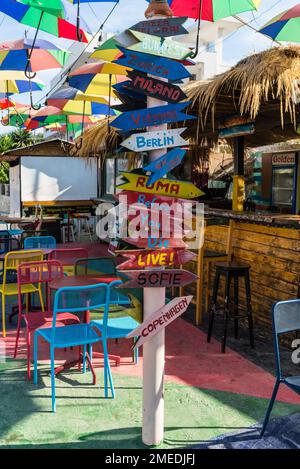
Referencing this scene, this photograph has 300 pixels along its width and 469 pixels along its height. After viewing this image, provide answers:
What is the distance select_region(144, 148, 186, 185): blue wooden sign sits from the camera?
103 inches

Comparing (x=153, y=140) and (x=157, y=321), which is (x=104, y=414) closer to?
(x=157, y=321)

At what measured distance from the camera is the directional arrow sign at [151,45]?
251 cm

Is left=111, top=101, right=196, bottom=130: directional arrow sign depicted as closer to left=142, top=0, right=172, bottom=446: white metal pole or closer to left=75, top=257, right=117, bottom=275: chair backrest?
left=142, top=0, right=172, bottom=446: white metal pole

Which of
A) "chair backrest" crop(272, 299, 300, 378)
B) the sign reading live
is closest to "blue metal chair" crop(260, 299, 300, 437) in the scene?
"chair backrest" crop(272, 299, 300, 378)

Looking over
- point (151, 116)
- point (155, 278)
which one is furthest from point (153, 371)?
point (151, 116)

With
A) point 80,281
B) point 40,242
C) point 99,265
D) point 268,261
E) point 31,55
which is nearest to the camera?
point 80,281

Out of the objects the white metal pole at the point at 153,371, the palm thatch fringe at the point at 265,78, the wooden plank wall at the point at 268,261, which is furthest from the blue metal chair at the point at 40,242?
the white metal pole at the point at 153,371

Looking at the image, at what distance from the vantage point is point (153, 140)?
2650 millimetres

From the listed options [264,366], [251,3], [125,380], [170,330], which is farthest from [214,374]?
[251,3]

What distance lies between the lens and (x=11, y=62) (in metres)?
9.00

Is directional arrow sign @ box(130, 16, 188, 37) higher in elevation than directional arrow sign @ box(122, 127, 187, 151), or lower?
higher

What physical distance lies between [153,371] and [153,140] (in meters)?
1.39

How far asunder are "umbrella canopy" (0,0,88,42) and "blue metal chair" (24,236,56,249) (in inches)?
109
